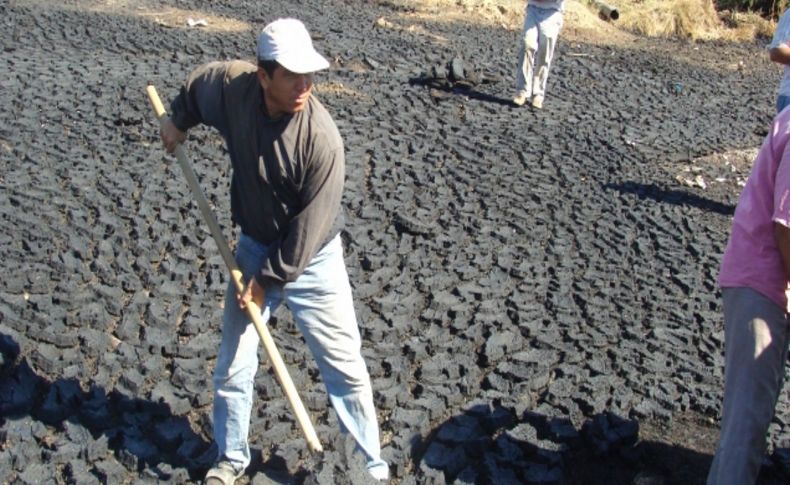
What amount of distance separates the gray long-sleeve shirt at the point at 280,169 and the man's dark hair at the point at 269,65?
16 centimetres

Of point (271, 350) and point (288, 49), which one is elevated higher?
point (288, 49)

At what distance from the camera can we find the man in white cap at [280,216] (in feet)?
10.5

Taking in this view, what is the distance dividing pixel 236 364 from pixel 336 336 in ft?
1.31

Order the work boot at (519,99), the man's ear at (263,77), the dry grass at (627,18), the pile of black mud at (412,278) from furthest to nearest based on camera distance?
the dry grass at (627,18) → the work boot at (519,99) → the pile of black mud at (412,278) → the man's ear at (263,77)

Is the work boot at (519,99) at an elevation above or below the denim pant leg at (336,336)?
below

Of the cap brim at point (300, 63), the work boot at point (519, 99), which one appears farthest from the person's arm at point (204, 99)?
the work boot at point (519, 99)

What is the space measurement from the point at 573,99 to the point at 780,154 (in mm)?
Answer: 7197

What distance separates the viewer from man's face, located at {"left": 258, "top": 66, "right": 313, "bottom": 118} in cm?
311

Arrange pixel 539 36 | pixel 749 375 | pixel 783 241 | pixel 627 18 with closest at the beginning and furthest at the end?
pixel 783 241
pixel 749 375
pixel 539 36
pixel 627 18

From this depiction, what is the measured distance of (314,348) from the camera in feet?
11.7

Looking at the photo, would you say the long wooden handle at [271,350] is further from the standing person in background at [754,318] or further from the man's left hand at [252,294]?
the standing person in background at [754,318]

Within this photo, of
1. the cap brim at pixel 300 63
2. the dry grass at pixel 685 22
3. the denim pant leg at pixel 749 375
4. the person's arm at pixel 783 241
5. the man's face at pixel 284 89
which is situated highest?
the cap brim at pixel 300 63

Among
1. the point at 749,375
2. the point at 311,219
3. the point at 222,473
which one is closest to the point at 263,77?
the point at 311,219

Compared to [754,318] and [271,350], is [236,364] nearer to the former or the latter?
[271,350]
